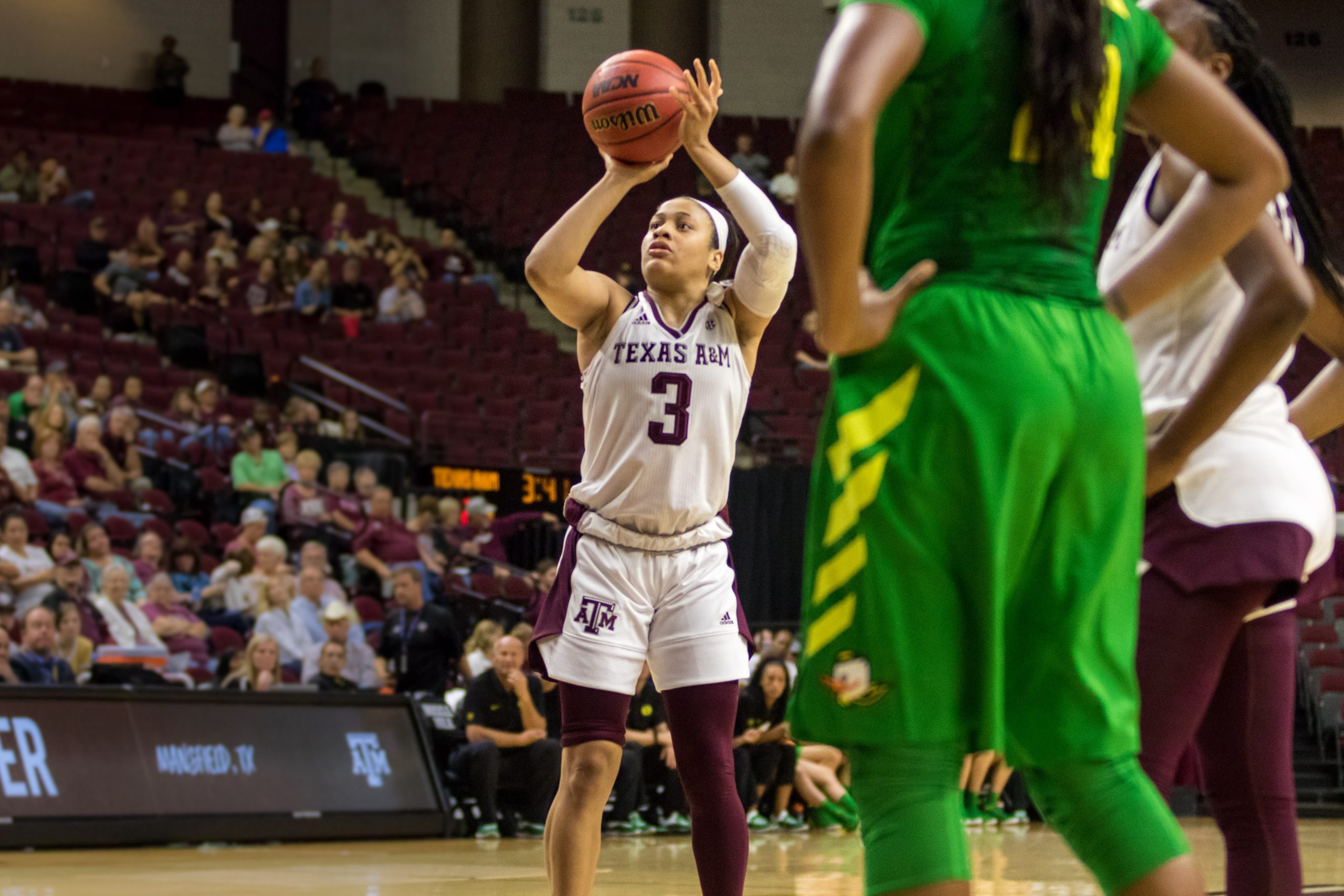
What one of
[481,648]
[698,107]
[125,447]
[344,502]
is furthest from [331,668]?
[698,107]

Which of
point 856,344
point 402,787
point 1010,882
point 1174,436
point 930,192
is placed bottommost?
point 402,787

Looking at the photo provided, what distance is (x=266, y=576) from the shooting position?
34.8 feet

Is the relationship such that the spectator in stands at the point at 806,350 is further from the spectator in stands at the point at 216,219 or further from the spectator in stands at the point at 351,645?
the spectator in stands at the point at 351,645

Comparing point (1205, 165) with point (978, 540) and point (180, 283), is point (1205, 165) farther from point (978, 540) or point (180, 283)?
point (180, 283)

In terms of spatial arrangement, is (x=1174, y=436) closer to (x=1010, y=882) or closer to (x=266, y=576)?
(x=1010, y=882)

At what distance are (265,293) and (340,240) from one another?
1.62 meters

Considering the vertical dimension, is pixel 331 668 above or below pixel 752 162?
below

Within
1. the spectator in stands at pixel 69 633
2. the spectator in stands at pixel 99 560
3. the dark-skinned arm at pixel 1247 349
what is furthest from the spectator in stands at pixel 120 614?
the dark-skinned arm at pixel 1247 349

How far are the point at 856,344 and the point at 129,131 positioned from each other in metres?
20.1

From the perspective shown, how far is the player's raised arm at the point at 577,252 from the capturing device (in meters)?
3.82

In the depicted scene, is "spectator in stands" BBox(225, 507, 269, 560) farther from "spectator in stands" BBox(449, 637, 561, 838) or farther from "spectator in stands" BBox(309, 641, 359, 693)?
"spectator in stands" BBox(449, 637, 561, 838)

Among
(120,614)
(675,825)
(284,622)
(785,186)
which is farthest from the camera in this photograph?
(785,186)

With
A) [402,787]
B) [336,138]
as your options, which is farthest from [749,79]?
[402,787]

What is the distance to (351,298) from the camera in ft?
54.2
